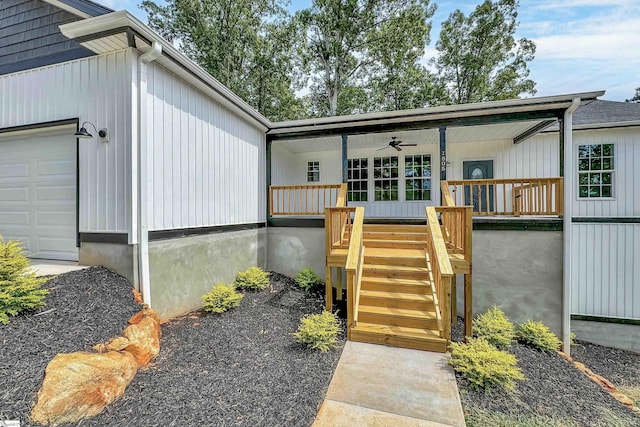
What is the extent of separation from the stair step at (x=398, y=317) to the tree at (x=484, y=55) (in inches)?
593

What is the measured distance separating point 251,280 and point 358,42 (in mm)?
14315

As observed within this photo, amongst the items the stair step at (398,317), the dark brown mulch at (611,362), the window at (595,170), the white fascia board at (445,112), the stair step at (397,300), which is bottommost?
the dark brown mulch at (611,362)

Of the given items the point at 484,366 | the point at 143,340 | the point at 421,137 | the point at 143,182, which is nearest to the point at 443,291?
the point at 484,366

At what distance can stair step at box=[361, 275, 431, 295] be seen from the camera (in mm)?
4449

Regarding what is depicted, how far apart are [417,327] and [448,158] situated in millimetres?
6096

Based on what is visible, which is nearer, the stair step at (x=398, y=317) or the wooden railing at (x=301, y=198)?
the stair step at (x=398, y=317)

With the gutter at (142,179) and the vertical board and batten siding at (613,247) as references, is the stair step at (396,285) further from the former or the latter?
the vertical board and batten siding at (613,247)

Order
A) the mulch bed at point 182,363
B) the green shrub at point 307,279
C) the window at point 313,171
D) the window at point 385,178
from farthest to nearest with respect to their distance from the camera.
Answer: the window at point 313,171, the window at point 385,178, the green shrub at point 307,279, the mulch bed at point 182,363

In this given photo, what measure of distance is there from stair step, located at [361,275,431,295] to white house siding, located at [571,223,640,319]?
217 inches

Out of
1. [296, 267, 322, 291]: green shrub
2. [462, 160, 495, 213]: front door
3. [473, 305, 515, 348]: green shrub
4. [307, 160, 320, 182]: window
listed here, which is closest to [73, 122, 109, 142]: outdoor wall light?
[296, 267, 322, 291]: green shrub

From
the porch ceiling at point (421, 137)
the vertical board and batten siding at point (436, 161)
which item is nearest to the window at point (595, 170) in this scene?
the vertical board and batten siding at point (436, 161)

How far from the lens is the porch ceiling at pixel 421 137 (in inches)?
258

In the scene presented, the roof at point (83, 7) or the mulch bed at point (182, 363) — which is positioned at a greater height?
the roof at point (83, 7)

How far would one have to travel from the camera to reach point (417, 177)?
339 inches
